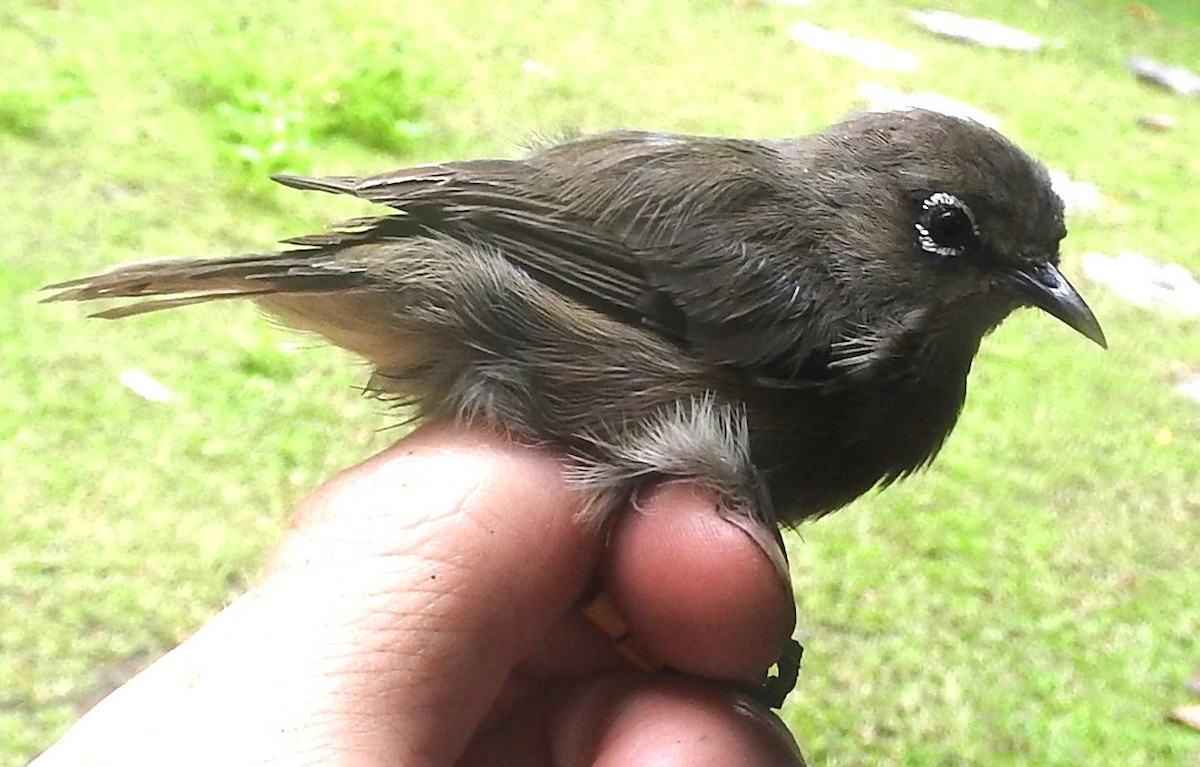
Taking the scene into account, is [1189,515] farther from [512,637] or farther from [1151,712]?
[512,637]

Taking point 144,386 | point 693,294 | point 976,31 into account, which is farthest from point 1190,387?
point 144,386

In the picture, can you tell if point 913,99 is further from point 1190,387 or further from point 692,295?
point 692,295

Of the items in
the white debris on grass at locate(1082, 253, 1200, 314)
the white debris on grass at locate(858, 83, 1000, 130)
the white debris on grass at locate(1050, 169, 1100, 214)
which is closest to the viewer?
the white debris on grass at locate(1082, 253, 1200, 314)

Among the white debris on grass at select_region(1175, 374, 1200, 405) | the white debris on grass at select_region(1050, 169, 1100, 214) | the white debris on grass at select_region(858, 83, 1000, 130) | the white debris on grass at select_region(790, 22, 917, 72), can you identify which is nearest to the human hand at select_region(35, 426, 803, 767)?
the white debris on grass at select_region(1175, 374, 1200, 405)

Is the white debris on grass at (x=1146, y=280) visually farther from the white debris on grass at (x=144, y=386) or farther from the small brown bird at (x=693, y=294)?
the white debris on grass at (x=144, y=386)

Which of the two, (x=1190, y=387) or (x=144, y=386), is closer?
(x=144, y=386)

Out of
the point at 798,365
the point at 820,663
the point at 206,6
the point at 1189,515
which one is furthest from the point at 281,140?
the point at 1189,515

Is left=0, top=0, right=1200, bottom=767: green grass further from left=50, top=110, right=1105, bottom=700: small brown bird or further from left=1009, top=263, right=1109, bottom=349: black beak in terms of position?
left=1009, top=263, right=1109, bottom=349: black beak
